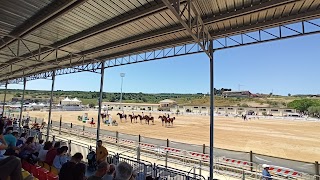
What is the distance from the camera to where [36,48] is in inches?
586

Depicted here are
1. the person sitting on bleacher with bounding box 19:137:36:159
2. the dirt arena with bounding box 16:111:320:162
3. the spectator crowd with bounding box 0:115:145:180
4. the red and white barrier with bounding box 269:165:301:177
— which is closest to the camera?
the spectator crowd with bounding box 0:115:145:180

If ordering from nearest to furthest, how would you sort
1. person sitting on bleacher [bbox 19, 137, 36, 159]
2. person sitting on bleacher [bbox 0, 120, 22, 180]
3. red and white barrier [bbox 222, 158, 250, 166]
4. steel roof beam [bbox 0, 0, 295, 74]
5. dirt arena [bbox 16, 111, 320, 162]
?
1. person sitting on bleacher [bbox 0, 120, 22, 180]
2. person sitting on bleacher [bbox 19, 137, 36, 159]
3. steel roof beam [bbox 0, 0, 295, 74]
4. red and white barrier [bbox 222, 158, 250, 166]
5. dirt arena [bbox 16, 111, 320, 162]

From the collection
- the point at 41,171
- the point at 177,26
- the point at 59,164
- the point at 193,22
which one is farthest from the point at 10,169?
the point at 177,26

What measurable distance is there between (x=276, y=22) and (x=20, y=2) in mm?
8946

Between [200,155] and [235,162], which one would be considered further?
[200,155]

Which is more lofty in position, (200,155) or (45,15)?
(45,15)

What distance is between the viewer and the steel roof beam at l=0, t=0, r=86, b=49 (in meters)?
7.54

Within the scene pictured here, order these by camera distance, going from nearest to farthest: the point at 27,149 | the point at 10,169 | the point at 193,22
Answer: the point at 10,169 → the point at 27,149 → the point at 193,22

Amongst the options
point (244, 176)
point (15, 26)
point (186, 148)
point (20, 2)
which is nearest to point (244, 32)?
point (244, 176)

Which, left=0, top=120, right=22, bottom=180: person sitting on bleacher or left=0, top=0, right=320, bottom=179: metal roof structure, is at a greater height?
left=0, top=0, right=320, bottom=179: metal roof structure

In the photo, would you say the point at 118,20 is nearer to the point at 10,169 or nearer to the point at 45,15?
the point at 45,15

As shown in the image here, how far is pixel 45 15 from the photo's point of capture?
339 inches

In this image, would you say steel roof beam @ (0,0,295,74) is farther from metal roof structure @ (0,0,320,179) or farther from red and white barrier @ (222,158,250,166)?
red and white barrier @ (222,158,250,166)

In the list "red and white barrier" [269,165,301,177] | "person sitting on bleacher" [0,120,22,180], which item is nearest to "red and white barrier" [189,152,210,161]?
"red and white barrier" [269,165,301,177]
